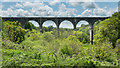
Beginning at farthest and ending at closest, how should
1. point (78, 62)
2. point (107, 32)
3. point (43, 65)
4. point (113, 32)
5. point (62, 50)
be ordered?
point (107, 32) → point (113, 32) → point (62, 50) → point (78, 62) → point (43, 65)

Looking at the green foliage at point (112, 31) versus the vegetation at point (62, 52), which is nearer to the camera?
the vegetation at point (62, 52)

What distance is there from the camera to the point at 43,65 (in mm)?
2240

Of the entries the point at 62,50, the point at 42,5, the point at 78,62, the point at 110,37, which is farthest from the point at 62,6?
the point at 110,37

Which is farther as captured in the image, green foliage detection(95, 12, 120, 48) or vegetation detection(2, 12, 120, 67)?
green foliage detection(95, 12, 120, 48)

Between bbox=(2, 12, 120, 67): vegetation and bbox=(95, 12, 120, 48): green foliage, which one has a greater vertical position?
bbox=(95, 12, 120, 48): green foliage

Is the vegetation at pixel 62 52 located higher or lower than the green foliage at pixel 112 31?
lower

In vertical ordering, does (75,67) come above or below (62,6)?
below

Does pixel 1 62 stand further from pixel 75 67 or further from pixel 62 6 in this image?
pixel 62 6

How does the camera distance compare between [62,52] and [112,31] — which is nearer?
[62,52]

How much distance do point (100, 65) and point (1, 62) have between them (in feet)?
6.71

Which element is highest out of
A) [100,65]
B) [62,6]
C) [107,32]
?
[62,6]

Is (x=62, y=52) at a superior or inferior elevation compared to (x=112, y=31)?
inferior

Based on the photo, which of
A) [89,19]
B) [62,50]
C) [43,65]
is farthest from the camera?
[89,19]

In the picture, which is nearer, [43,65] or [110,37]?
[43,65]
